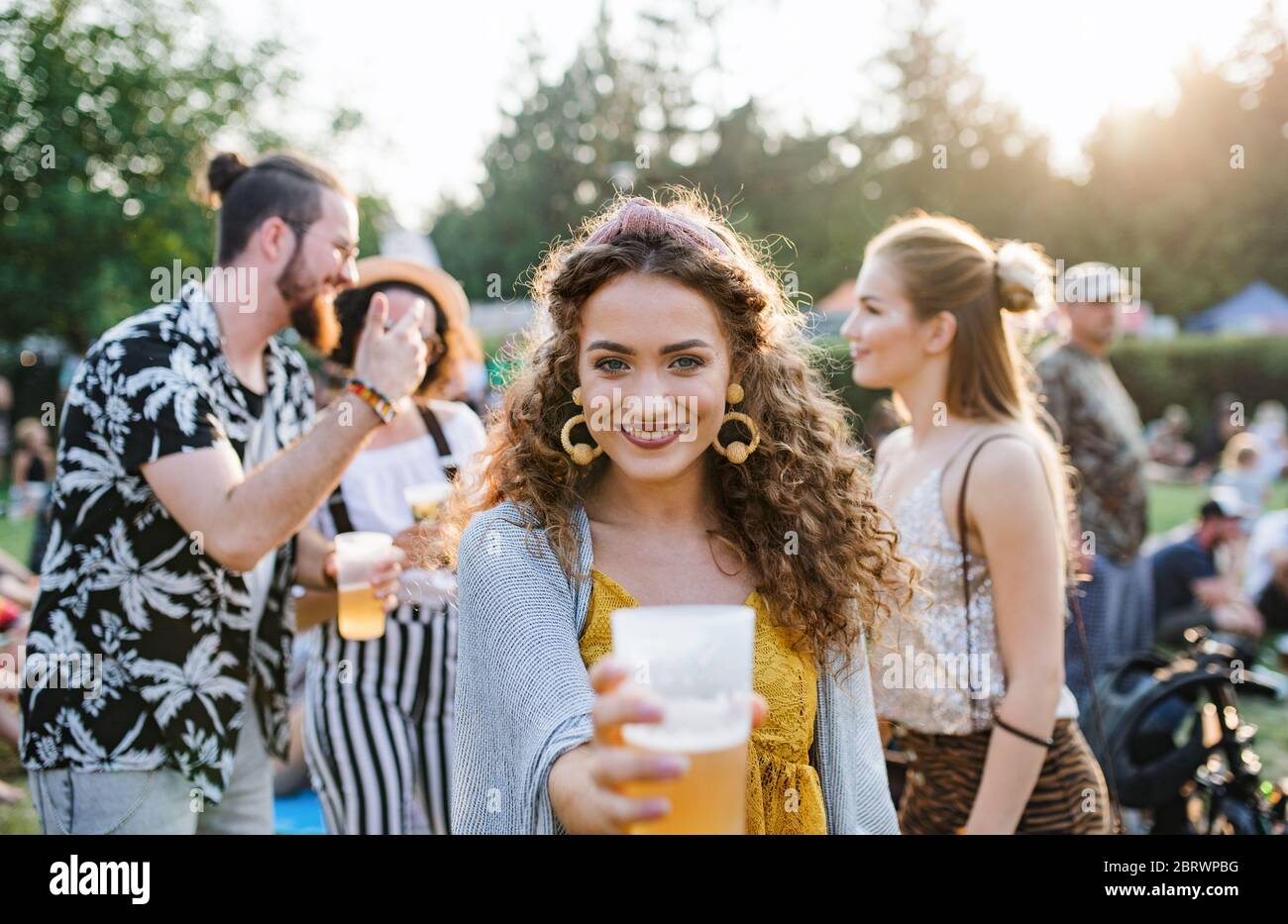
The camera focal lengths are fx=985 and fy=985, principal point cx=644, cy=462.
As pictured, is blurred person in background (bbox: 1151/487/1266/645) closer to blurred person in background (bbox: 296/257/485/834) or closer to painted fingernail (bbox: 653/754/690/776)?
blurred person in background (bbox: 296/257/485/834)

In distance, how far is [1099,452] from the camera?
210 inches

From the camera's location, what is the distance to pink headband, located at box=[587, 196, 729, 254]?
1.70 m

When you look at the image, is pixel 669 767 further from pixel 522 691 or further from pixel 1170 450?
pixel 1170 450

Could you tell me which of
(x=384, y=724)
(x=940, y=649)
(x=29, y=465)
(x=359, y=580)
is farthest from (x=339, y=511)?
(x=29, y=465)

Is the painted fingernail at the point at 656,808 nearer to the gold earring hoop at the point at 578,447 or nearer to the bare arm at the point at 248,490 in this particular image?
the gold earring hoop at the point at 578,447

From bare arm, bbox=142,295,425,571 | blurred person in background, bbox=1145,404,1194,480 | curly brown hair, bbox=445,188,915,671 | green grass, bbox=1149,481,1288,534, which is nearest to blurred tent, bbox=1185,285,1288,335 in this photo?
blurred person in background, bbox=1145,404,1194,480

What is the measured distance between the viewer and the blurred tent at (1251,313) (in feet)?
103

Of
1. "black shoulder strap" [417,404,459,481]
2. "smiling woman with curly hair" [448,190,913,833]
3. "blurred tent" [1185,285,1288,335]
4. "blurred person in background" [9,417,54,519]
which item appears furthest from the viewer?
"blurred tent" [1185,285,1288,335]

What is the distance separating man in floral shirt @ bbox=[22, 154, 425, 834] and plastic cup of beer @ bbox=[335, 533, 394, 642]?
34 centimetres

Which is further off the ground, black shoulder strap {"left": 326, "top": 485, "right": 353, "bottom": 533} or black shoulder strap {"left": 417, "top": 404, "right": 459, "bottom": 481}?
black shoulder strap {"left": 417, "top": 404, "right": 459, "bottom": 481}

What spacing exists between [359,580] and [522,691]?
5.43 ft

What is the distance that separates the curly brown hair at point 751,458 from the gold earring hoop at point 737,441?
0.13 ft
